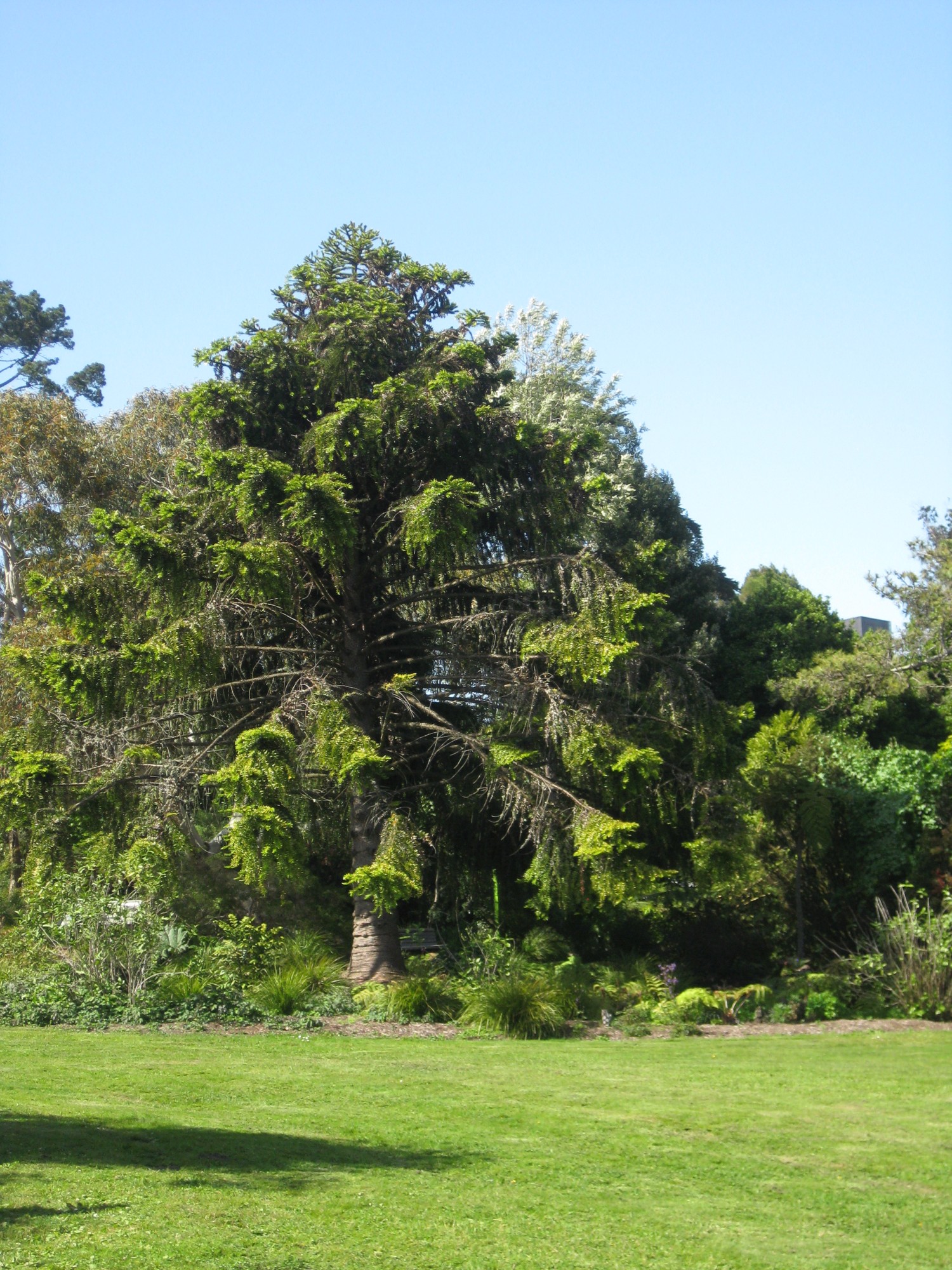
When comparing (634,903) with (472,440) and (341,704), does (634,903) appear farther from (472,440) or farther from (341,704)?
(472,440)

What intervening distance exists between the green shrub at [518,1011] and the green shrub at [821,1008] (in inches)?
112

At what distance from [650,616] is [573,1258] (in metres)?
11.2

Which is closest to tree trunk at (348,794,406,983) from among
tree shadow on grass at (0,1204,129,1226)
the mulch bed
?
the mulch bed

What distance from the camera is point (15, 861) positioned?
2175 cm

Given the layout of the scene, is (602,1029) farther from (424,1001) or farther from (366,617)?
(366,617)

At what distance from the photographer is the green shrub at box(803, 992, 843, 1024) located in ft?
43.9

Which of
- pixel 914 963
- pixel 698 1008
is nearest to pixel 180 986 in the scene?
pixel 698 1008

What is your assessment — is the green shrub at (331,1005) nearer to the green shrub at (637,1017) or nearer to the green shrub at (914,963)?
the green shrub at (637,1017)

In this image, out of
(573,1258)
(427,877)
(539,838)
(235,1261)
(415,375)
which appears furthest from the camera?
(427,877)

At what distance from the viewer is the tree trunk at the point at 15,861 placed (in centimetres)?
2037

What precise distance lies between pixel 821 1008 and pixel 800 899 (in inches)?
126

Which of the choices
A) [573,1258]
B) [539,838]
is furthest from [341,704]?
[573,1258]

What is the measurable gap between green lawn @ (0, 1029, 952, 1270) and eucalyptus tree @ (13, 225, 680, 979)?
3.68 metres

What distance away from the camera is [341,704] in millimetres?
15070
